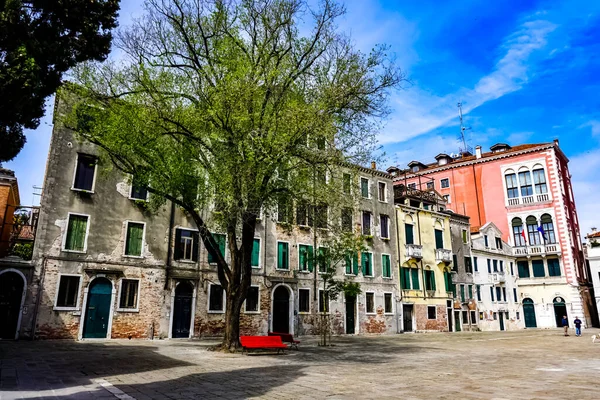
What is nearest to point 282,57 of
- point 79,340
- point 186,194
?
point 186,194

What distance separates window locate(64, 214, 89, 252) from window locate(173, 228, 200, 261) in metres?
4.66

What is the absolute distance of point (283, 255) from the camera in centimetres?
2716

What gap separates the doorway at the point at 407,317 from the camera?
3238 cm

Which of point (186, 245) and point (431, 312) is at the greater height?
point (186, 245)

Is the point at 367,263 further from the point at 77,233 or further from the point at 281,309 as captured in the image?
the point at 77,233

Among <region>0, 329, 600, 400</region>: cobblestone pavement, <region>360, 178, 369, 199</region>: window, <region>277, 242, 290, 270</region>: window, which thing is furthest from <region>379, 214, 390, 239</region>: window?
<region>0, 329, 600, 400</region>: cobblestone pavement

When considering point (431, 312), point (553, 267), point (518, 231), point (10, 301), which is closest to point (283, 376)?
point (10, 301)

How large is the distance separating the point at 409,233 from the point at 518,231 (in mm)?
16946

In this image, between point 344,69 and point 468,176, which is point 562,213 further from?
point 344,69

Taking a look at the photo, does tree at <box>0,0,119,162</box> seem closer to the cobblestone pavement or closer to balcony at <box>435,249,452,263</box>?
the cobblestone pavement

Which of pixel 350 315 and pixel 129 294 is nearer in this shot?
pixel 129 294

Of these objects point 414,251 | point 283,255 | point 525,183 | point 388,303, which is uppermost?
point 525,183

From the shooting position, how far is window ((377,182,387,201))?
33500 millimetres

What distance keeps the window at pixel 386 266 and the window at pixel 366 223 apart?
239 centimetres
